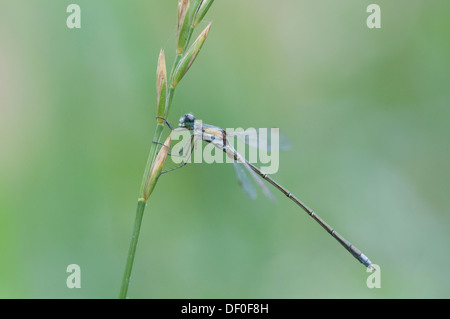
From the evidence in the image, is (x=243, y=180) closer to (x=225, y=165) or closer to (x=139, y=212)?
(x=225, y=165)

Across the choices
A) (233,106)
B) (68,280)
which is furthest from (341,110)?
(68,280)

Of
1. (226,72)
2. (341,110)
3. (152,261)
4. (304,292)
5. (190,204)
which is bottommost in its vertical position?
(304,292)

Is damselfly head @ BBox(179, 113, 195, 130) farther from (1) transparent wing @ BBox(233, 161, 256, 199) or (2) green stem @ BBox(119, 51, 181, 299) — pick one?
(2) green stem @ BBox(119, 51, 181, 299)

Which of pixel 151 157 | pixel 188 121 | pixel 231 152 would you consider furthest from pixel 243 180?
pixel 151 157

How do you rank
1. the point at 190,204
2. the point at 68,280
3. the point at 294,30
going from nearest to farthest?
1. the point at 68,280
2. the point at 190,204
3. the point at 294,30

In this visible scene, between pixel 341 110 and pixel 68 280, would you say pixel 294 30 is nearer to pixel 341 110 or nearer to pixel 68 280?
pixel 341 110

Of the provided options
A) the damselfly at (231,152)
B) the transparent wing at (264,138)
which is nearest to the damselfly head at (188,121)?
the damselfly at (231,152)
